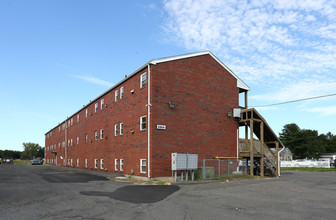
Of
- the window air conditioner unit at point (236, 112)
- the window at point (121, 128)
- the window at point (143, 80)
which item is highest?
the window at point (143, 80)

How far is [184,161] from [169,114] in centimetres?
400

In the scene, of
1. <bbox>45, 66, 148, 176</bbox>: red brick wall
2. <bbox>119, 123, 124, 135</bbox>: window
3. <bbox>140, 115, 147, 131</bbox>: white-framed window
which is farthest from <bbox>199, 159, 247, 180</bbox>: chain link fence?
<bbox>119, 123, 124, 135</bbox>: window

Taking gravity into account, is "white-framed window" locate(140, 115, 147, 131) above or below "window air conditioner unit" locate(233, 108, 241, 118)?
below

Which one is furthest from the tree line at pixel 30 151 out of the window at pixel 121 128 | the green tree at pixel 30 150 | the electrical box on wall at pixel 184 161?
the electrical box on wall at pixel 184 161

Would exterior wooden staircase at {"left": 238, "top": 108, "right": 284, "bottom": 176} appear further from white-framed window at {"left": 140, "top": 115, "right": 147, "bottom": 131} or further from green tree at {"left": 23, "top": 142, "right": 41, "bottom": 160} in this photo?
green tree at {"left": 23, "top": 142, "right": 41, "bottom": 160}

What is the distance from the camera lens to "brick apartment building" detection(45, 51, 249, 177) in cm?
2076

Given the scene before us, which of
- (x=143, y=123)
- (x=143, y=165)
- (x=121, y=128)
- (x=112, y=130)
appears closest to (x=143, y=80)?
(x=143, y=123)

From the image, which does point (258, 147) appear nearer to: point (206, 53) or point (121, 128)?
point (206, 53)

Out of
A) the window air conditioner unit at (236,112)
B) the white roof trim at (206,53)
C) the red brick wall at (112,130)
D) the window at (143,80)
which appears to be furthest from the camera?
the window air conditioner unit at (236,112)

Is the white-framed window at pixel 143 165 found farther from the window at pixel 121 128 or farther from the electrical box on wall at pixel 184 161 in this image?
the window at pixel 121 128

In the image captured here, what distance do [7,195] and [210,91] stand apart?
17421mm

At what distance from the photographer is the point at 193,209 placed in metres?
9.59

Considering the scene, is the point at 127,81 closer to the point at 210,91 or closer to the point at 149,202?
the point at 210,91

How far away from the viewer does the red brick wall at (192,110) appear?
20.8 metres
